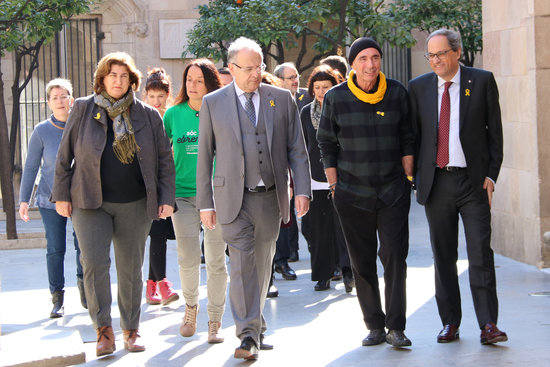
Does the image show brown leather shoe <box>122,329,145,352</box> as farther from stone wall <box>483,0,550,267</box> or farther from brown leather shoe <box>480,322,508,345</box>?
stone wall <box>483,0,550,267</box>

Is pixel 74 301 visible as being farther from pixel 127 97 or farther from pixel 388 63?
pixel 388 63

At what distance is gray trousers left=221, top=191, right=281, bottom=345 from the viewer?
242 inches

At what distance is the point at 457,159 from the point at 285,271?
11.2ft

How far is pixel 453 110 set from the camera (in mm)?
6375

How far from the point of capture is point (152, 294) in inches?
335

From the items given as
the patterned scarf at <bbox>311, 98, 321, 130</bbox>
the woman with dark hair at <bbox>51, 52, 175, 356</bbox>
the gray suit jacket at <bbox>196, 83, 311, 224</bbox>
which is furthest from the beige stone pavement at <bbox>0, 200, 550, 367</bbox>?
the patterned scarf at <bbox>311, 98, 321, 130</bbox>

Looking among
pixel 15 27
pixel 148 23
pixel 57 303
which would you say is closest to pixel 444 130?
pixel 57 303

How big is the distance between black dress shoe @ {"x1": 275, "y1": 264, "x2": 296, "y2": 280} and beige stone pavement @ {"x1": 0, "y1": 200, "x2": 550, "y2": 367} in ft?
0.36

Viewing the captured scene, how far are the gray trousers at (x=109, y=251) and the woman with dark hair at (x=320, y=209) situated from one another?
226 cm

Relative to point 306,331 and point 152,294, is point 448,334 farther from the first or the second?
point 152,294

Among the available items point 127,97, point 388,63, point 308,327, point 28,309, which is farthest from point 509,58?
point 388,63

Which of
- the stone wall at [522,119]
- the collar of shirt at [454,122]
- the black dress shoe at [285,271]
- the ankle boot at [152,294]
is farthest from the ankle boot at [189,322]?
the stone wall at [522,119]

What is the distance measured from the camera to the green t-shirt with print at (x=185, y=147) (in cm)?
738

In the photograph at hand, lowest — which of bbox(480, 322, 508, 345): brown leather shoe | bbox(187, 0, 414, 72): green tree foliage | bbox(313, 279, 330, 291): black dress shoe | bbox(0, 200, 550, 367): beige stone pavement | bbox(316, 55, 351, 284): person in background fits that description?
bbox(0, 200, 550, 367): beige stone pavement
